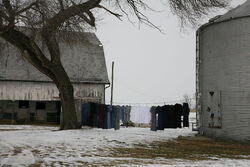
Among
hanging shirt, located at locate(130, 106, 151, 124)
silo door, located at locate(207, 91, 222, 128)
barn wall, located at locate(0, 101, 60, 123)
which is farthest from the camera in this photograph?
barn wall, located at locate(0, 101, 60, 123)

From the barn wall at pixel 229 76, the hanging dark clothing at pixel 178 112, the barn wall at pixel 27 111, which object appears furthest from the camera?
the barn wall at pixel 27 111

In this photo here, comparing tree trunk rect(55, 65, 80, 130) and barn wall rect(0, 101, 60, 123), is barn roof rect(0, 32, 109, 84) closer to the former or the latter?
barn wall rect(0, 101, 60, 123)

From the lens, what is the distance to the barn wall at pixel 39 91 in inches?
1136

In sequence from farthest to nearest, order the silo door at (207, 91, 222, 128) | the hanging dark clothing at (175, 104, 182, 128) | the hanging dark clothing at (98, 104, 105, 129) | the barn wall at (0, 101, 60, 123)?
the barn wall at (0, 101, 60, 123)
the hanging dark clothing at (98, 104, 105, 129)
the hanging dark clothing at (175, 104, 182, 128)
the silo door at (207, 91, 222, 128)

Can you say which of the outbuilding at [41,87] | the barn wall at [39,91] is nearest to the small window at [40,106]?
the outbuilding at [41,87]

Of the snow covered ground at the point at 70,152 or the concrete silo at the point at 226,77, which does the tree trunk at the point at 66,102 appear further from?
the concrete silo at the point at 226,77

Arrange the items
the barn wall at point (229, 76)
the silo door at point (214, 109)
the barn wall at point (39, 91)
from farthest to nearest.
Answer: the barn wall at point (39, 91)
the silo door at point (214, 109)
the barn wall at point (229, 76)

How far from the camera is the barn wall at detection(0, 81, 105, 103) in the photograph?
28.9 m

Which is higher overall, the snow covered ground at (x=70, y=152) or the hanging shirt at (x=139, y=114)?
the hanging shirt at (x=139, y=114)

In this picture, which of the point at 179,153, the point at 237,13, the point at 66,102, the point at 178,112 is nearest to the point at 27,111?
the point at 66,102

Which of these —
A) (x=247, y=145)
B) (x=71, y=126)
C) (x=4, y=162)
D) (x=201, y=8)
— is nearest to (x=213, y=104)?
(x=247, y=145)

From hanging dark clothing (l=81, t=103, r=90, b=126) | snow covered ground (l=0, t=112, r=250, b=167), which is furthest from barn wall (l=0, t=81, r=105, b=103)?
snow covered ground (l=0, t=112, r=250, b=167)

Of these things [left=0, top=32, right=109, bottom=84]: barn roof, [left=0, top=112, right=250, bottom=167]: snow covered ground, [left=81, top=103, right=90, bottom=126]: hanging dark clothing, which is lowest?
[left=0, top=112, right=250, bottom=167]: snow covered ground

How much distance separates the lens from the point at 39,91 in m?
29.1
